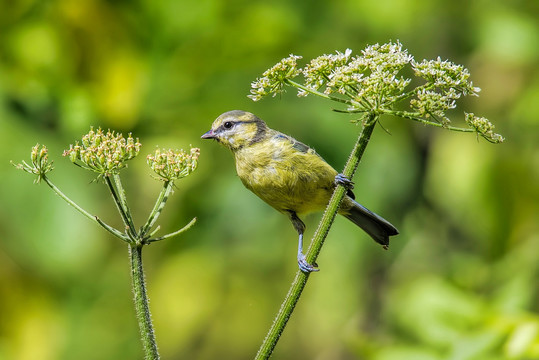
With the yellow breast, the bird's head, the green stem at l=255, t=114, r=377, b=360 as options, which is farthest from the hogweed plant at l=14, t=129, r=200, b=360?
the bird's head

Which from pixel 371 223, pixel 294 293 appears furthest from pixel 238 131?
pixel 294 293

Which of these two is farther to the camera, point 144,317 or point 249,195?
point 249,195

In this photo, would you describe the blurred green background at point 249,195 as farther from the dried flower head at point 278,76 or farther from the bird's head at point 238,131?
the dried flower head at point 278,76

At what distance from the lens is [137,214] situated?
15.9 ft

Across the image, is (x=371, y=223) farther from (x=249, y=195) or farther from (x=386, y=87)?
(x=386, y=87)

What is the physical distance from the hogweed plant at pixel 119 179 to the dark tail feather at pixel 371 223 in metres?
1.85

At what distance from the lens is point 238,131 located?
4168mm

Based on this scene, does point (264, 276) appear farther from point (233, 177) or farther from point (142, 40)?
point (142, 40)

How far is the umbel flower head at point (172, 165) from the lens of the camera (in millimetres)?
2271

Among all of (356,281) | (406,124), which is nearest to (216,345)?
(356,281)

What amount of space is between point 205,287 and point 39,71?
1.88 meters

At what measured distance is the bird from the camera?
384cm

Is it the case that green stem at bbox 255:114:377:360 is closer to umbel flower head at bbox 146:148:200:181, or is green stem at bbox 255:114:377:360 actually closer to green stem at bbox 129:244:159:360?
green stem at bbox 129:244:159:360

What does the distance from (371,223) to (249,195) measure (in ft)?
2.69
